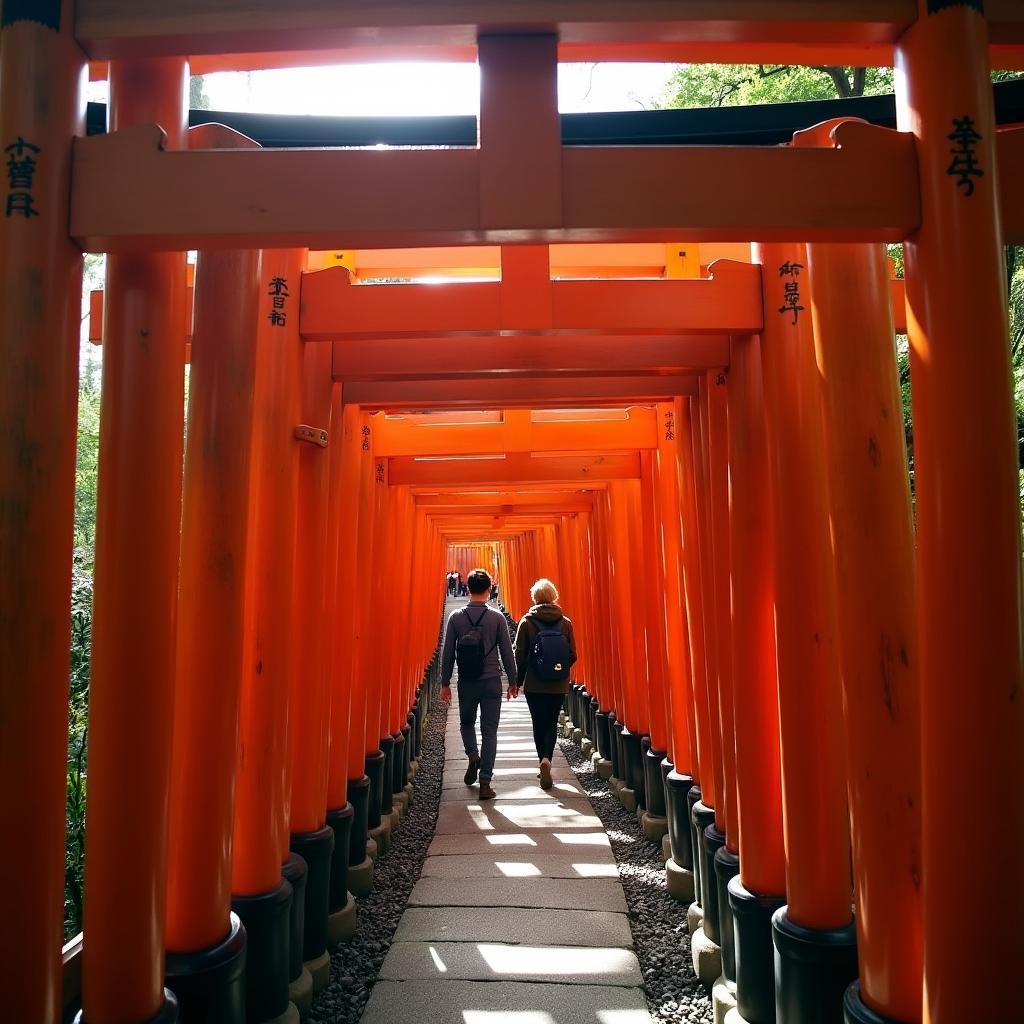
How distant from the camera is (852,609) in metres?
2.20

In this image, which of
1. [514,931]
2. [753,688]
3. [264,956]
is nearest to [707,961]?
[514,931]

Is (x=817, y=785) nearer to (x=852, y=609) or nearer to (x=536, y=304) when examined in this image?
(x=852, y=609)

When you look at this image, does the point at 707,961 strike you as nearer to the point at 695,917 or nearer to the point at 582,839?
the point at 695,917

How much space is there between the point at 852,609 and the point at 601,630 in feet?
20.4

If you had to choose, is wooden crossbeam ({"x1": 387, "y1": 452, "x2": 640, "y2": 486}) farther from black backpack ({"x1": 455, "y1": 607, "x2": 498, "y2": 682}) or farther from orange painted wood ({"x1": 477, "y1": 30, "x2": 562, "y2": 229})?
orange painted wood ({"x1": 477, "y1": 30, "x2": 562, "y2": 229})

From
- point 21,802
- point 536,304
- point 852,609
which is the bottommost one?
point 21,802

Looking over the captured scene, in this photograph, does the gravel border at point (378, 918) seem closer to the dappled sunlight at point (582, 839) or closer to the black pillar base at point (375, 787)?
the black pillar base at point (375, 787)

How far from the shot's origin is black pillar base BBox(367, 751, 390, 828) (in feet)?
18.2

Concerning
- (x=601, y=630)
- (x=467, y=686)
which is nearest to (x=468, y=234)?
(x=467, y=686)

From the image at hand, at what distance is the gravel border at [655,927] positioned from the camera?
136 inches

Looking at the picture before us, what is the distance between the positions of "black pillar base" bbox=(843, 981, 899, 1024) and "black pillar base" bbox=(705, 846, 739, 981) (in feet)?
3.07

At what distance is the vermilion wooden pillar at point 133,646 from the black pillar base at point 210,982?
22 centimetres

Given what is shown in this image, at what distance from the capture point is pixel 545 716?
7.29 m

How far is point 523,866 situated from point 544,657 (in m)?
2.15
